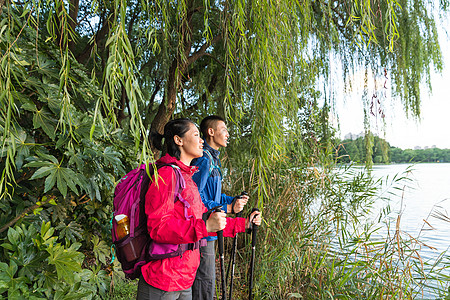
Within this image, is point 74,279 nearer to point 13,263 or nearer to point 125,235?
point 13,263

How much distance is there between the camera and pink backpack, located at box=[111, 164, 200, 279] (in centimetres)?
121

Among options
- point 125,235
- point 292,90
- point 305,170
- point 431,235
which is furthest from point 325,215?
point 431,235

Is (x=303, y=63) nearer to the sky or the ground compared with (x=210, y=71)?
nearer to the ground

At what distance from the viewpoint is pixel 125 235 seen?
3.97 feet

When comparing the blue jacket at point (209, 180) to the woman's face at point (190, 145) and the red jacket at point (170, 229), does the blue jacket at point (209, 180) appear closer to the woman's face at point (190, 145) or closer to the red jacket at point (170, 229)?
the woman's face at point (190, 145)

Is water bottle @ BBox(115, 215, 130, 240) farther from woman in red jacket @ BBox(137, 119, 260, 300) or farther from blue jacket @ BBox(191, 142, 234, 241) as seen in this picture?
blue jacket @ BBox(191, 142, 234, 241)

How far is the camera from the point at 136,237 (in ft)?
4.03

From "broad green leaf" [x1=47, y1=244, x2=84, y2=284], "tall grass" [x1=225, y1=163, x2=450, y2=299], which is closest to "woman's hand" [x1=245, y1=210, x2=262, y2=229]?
"tall grass" [x1=225, y1=163, x2=450, y2=299]

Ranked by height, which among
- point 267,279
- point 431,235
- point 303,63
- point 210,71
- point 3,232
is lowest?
point 431,235

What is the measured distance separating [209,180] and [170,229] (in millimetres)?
722

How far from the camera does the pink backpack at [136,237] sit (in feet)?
3.98

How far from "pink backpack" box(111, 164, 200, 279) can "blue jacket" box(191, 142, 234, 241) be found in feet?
1.53

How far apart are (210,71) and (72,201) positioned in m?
2.51

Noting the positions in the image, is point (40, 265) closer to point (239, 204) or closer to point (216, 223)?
point (216, 223)
